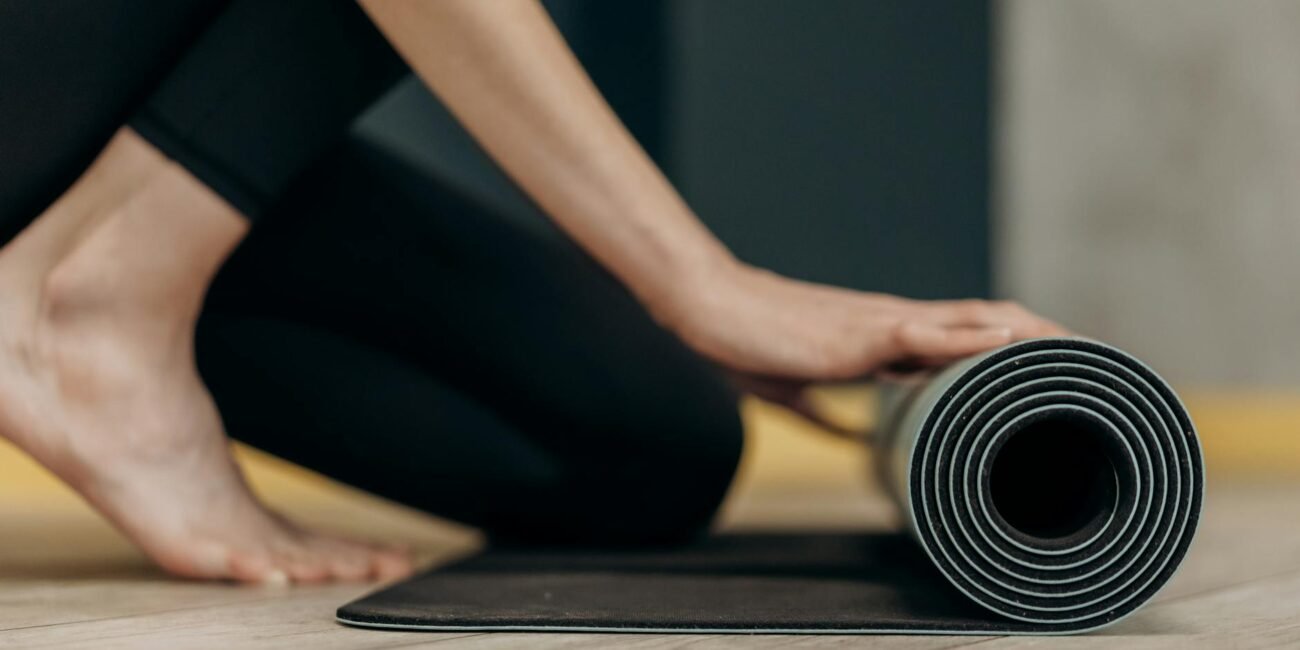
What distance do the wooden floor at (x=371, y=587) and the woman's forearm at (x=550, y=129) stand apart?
0.98 feet

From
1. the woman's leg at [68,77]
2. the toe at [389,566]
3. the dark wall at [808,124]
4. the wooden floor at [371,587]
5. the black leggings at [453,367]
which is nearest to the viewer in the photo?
the wooden floor at [371,587]

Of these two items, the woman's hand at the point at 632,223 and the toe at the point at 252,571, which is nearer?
the woman's hand at the point at 632,223

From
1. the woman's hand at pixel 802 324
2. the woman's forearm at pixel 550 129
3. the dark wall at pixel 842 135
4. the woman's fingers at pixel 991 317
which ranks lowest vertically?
the dark wall at pixel 842 135

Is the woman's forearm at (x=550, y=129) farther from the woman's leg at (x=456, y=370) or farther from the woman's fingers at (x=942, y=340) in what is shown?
the woman's leg at (x=456, y=370)

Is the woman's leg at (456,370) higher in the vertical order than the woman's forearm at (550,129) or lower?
lower

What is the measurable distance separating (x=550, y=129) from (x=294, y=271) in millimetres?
413

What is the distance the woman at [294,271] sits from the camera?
0.90 metres

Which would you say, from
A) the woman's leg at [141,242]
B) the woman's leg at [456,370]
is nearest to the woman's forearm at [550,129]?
the woman's leg at [141,242]

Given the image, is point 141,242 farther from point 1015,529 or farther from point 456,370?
point 1015,529

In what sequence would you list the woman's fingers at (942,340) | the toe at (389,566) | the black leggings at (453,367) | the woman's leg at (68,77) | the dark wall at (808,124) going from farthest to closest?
the dark wall at (808,124), the black leggings at (453,367), the toe at (389,566), the woman's leg at (68,77), the woman's fingers at (942,340)

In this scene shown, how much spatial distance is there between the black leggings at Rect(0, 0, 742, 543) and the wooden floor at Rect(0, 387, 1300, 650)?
0.41ft

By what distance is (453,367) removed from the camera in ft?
4.23

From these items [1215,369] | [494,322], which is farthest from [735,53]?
[494,322]

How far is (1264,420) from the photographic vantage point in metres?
2.97
